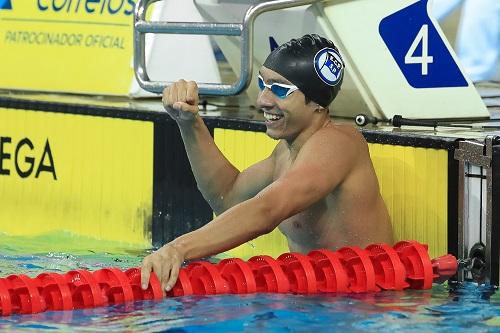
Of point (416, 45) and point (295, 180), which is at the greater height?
point (416, 45)

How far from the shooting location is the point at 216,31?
5.69 m

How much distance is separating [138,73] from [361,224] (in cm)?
159

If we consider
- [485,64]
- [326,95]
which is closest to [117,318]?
[326,95]

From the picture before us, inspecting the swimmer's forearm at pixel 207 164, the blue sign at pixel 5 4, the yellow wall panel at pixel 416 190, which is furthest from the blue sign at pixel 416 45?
the blue sign at pixel 5 4

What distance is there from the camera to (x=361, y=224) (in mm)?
4926

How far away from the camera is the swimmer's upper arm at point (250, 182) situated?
5203mm

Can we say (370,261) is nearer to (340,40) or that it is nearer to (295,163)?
(295,163)

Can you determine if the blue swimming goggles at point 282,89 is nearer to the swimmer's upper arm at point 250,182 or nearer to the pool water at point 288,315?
the swimmer's upper arm at point 250,182

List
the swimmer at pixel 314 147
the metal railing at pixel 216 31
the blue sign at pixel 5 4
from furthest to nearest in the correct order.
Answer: the blue sign at pixel 5 4 < the metal railing at pixel 216 31 < the swimmer at pixel 314 147

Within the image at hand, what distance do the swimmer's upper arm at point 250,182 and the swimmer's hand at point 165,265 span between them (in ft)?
3.23

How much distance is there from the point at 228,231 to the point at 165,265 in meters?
0.24

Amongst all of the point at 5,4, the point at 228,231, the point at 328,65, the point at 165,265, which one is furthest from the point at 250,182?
the point at 5,4

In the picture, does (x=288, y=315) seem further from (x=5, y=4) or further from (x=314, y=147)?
(x=5, y=4)

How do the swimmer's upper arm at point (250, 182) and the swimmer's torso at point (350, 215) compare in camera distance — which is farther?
the swimmer's upper arm at point (250, 182)
